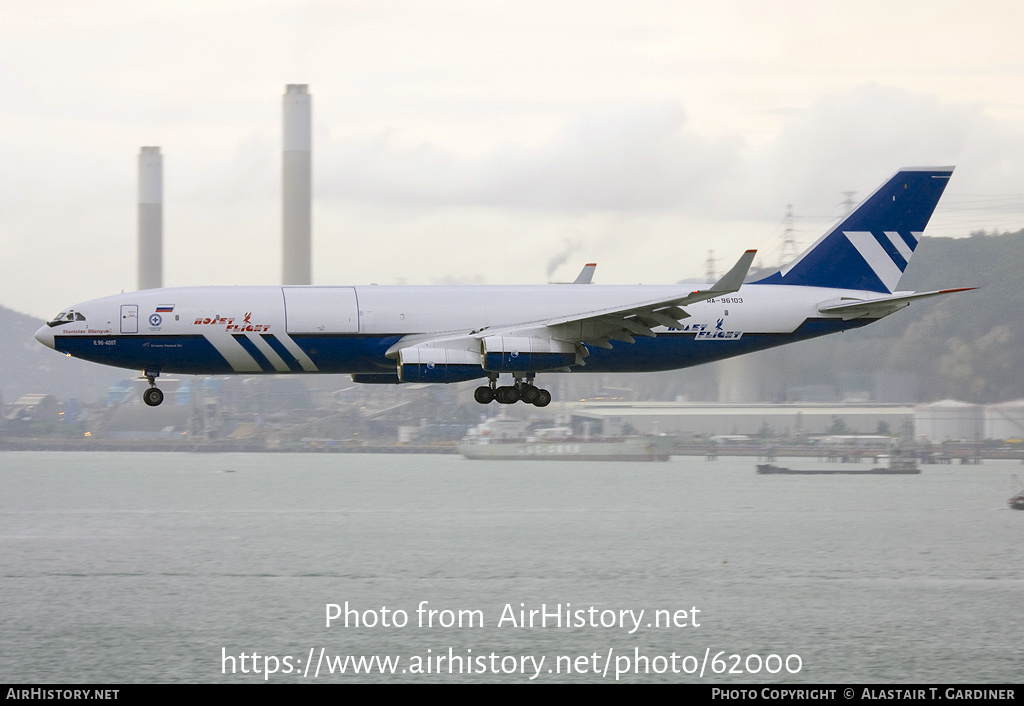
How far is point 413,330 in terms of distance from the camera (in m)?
57.0

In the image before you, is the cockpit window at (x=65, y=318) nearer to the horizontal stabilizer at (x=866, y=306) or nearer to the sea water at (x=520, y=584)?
the sea water at (x=520, y=584)

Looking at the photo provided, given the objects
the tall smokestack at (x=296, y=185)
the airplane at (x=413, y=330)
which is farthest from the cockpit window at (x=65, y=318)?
the tall smokestack at (x=296, y=185)

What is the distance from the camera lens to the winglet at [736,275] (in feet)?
160

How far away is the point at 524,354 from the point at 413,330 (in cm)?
596

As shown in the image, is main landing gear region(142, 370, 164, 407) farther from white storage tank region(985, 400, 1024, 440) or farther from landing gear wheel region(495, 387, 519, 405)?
white storage tank region(985, 400, 1024, 440)

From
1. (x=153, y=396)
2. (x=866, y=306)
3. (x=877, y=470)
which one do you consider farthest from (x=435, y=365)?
(x=877, y=470)

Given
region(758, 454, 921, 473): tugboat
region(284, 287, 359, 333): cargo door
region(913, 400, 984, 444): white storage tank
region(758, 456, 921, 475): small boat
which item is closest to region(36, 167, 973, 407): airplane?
region(284, 287, 359, 333): cargo door

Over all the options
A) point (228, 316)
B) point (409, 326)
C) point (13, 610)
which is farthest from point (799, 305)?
point (13, 610)

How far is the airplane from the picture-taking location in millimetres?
55062

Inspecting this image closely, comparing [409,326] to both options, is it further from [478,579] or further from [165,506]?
[165,506]

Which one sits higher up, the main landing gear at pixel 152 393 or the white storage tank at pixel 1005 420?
the main landing gear at pixel 152 393

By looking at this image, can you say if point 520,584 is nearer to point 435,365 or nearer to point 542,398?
point 542,398

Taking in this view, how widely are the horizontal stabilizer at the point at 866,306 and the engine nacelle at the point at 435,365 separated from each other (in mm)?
18689

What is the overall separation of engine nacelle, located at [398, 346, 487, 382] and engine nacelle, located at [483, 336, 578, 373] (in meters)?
0.91
